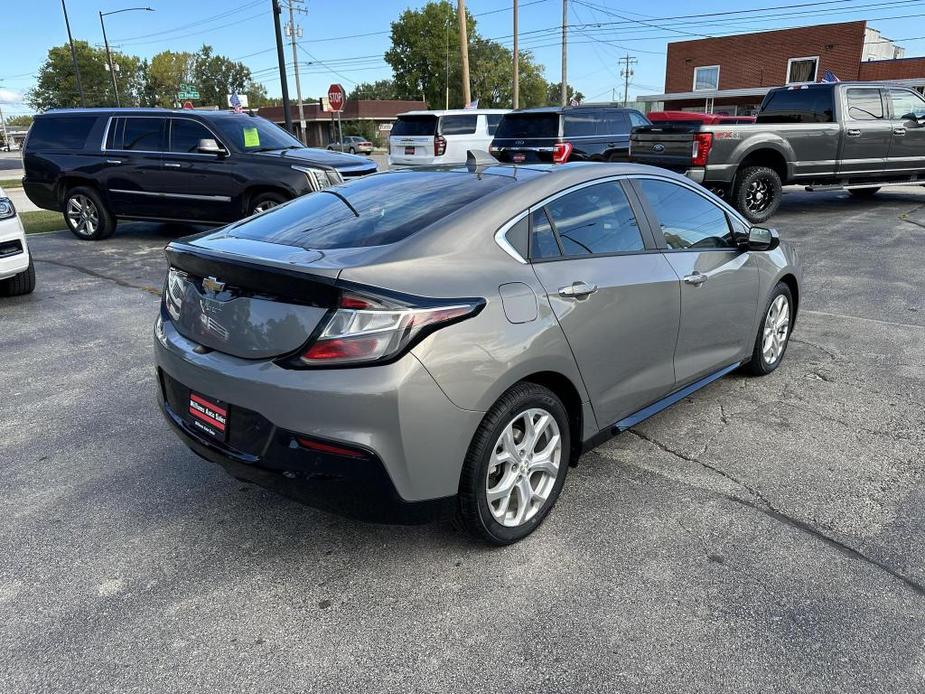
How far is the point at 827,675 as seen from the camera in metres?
2.30

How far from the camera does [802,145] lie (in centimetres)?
1140

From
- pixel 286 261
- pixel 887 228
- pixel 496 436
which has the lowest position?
pixel 887 228

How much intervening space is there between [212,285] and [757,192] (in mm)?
10486

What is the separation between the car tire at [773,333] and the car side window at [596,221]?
1593mm

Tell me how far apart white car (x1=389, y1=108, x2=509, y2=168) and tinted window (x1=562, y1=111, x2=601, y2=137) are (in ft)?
9.93

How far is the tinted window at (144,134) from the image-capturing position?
1048 cm

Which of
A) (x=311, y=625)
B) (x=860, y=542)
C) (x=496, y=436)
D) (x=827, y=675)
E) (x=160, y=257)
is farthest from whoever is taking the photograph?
(x=160, y=257)

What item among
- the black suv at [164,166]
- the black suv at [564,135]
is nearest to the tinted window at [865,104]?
the black suv at [564,135]

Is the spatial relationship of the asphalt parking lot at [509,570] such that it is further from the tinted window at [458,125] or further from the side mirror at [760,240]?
the tinted window at [458,125]

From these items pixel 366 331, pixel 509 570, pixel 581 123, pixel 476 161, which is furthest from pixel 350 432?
pixel 581 123

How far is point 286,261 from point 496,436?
103 cm

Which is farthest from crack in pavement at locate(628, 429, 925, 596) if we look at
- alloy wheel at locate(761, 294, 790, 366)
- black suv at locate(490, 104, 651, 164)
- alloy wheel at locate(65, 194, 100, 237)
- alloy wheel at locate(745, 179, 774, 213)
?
alloy wheel at locate(65, 194, 100, 237)

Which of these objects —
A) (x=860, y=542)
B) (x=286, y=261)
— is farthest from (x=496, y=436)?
(x=860, y=542)

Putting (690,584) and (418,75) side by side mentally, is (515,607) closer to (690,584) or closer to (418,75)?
(690,584)
